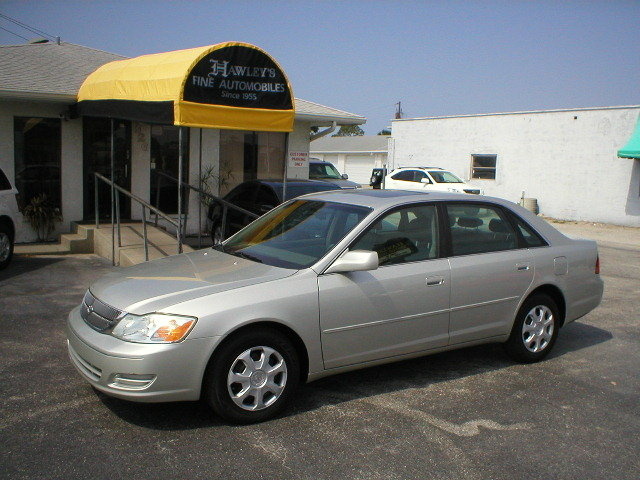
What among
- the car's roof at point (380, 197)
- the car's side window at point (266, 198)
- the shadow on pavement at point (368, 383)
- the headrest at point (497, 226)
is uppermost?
the car's roof at point (380, 197)

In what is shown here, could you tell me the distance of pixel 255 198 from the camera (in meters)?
11.3

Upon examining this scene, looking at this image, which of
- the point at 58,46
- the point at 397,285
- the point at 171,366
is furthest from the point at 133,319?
the point at 58,46

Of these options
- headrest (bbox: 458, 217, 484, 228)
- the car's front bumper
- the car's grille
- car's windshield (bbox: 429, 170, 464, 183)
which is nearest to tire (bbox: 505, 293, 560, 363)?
headrest (bbox: 458, 217, 484, 228)

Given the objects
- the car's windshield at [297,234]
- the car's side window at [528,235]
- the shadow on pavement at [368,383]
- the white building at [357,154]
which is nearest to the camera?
the shadow on pavement at [368,383]

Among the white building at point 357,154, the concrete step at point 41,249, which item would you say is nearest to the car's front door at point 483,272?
the concrete step at point 41,249

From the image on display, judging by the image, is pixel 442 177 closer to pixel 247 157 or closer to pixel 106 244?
pixel 247 157

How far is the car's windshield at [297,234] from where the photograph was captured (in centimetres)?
495

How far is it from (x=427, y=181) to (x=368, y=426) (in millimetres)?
19099

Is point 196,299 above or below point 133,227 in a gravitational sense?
above

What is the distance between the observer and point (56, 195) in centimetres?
1182

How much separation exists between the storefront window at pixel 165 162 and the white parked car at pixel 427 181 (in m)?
11.2

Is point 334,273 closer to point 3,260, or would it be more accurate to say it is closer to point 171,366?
point 171,366

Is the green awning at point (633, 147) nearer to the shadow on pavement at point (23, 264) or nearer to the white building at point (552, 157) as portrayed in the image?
the white building at point (552, 157)

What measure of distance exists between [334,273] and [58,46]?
12.5m
